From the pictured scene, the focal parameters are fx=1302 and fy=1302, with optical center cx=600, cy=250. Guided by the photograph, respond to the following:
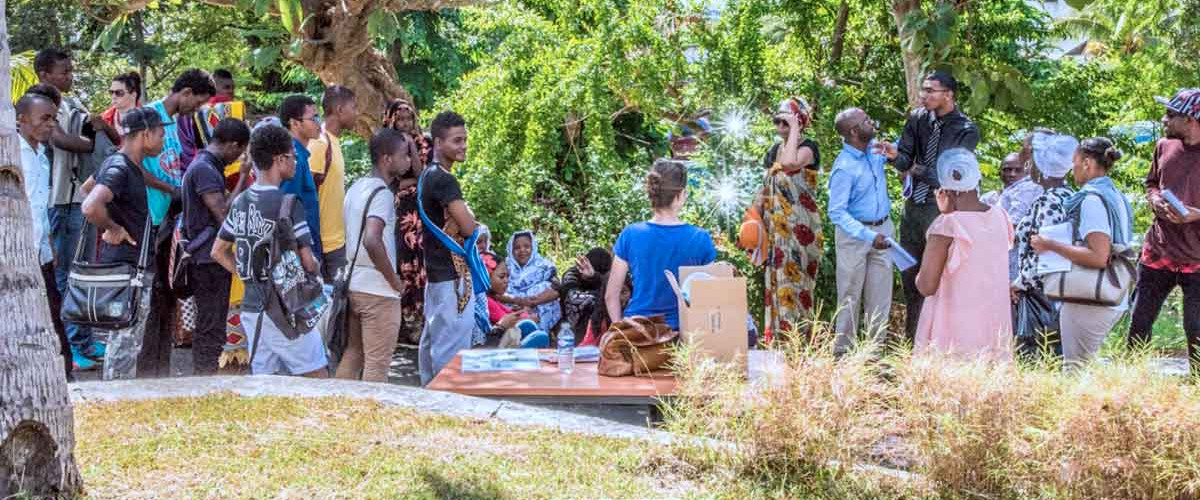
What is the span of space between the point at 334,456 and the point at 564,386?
1120 mm

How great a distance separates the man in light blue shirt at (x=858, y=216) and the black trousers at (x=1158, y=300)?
1.48 meters

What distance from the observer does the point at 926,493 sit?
14.6ft

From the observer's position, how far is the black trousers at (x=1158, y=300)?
692 cm

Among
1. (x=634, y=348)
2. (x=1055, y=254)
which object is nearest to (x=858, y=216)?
(x=1055, y=254)

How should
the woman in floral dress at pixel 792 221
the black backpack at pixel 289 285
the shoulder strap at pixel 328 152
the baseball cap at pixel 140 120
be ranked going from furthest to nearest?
the woman in floral dress at pixel 792 221 < the shoulder strap at pixel 328 152 < the baseball cap at pixel 140 120 < the black backpack at pixel 289 285

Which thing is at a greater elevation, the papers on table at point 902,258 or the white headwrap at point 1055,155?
the white headwrap at point 1055,155

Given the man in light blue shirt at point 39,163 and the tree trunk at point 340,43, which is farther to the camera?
the tree trunk at point 340,43

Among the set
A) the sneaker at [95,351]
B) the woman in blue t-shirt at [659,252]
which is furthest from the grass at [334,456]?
the sneaker at [95,351]

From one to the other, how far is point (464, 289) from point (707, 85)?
5.93 meters

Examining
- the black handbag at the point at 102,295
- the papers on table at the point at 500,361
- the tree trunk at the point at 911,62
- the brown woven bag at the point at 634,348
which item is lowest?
the papers on table at the point at 500,361

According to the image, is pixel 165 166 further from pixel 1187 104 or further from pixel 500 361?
pixel 1187 104

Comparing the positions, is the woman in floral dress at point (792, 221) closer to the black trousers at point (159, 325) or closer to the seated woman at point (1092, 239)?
the seated woman at point (1092, 239)

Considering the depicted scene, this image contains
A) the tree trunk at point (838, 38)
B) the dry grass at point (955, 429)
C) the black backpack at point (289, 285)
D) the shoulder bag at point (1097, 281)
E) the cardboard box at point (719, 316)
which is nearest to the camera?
the dry grass at point (955, 429)

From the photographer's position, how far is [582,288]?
891 centimetres
